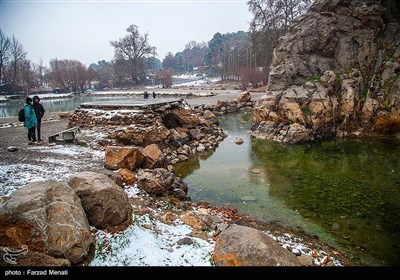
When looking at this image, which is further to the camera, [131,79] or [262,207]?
[131,79]

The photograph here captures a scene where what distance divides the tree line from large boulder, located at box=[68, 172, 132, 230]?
20.9m

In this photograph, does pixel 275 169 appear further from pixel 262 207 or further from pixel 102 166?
pixel 102 166

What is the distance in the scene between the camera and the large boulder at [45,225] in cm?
376

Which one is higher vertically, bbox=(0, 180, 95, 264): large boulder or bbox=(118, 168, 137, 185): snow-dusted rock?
bbox=(0, 180, 95, 264): large boulder

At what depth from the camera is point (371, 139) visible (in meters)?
15.7

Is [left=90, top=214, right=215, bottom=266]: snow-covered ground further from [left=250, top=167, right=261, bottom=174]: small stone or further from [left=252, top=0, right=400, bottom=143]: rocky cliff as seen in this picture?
[left=252, top=0, right=400, bottom=143]: rocky cliff

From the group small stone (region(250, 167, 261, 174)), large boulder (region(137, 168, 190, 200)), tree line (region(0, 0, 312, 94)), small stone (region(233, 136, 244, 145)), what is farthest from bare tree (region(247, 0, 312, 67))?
large boulder (region(137, 168, 190, 200))

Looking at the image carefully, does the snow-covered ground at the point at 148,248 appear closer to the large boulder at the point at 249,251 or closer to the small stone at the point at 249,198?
the large boulder at the point at 249,251

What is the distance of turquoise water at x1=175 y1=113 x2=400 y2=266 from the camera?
21.3 feet

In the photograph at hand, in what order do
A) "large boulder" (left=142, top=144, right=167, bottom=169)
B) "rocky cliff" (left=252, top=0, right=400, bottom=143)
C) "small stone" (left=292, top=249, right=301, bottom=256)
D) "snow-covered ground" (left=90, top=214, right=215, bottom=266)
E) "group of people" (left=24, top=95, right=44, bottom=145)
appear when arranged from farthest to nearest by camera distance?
"rocky cliff" (left=252, top=0, right=400, bottom=143) < "group of people" (left=24, top=95, right=44, bottom=145) < "large boulder" (left=142, top=144, right=167, bottom=169) < "small stone" (left=292, top=249, right=301, bottom=256) < "snow-covered ground" (left=90, top=214, right=215, bottom=266)

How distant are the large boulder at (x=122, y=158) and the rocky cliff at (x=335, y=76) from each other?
10201 millimetres

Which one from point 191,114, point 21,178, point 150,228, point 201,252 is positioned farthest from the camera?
point 191,114
